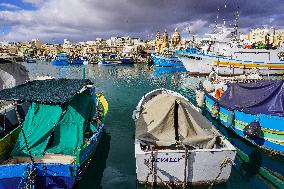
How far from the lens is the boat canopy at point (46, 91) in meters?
14.8

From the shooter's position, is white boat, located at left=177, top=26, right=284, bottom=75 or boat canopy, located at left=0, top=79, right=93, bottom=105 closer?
boat canopy, located at left=0, top=79, right=93, bottom=105

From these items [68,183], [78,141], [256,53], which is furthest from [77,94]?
[256,53]

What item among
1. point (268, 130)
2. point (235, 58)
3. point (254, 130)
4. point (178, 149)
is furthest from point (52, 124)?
point (235, 58)

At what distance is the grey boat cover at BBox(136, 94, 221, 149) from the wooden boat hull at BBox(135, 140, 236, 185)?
3.33 ft

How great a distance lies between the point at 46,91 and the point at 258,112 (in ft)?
48.0

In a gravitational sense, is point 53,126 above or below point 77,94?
below

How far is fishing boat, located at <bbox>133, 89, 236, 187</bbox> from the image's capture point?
12617 millimetres

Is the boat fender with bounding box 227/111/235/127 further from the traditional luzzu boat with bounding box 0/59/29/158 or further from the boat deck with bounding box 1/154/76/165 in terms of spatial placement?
the traditional luzzu boat with bounding box 0/59/29/158

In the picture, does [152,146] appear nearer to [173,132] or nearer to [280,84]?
[173,132]

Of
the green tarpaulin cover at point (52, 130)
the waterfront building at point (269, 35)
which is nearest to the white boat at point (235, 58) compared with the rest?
the green tarpaulin cover at point (52, 130)

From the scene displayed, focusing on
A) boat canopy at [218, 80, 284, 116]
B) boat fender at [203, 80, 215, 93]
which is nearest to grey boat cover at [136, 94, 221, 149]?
boat canopy at [218, 80, 284, 116]

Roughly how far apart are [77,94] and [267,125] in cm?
1284

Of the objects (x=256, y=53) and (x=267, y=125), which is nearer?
(x=267, y=125)

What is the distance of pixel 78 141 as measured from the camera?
49.0ft
